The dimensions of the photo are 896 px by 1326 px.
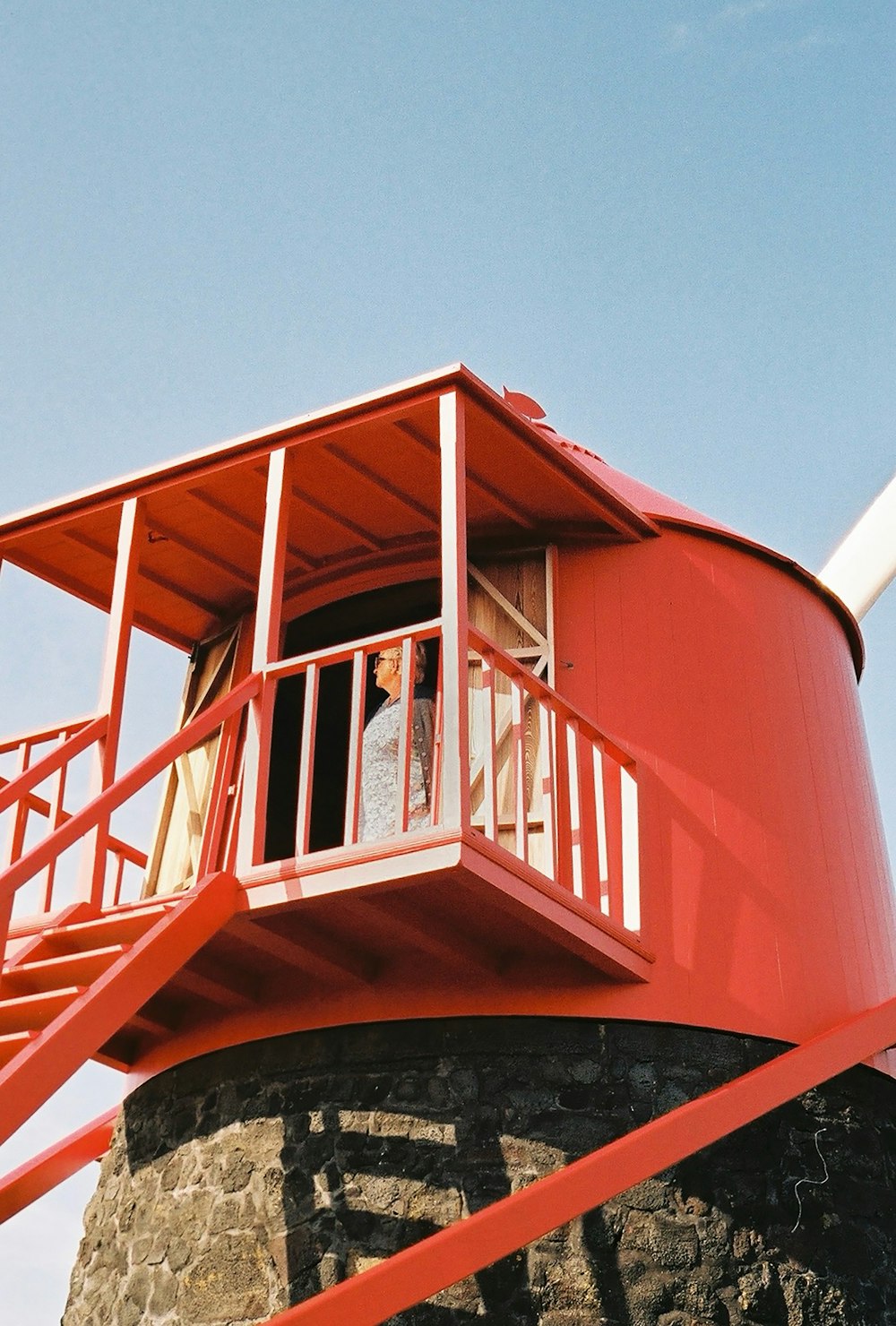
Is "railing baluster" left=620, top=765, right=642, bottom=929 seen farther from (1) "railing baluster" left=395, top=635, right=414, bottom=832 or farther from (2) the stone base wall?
(1) "railing baluster" left=395, top=635, right=414, bottom=832

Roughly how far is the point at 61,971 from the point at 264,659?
1.70 metres

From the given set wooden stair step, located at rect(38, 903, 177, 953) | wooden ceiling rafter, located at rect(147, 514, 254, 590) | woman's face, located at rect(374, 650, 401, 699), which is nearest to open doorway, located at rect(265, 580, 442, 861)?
wooden ceiling rafter, located at rect(147, 514, 254, 590)

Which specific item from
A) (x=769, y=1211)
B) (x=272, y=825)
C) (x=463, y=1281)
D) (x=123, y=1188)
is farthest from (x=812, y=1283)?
(x=272, y=825)

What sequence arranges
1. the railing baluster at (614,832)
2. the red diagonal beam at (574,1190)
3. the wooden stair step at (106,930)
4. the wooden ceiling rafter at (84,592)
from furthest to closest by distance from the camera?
the wooden ceiling rafter at (84,592) → the railing baluster at (614,832) → the wooden stair step at (106,930) → the red diagonal beam at (574,1190)

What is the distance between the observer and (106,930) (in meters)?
6.77

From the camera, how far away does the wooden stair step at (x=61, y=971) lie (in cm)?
645

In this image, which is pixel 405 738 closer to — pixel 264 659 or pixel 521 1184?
pixel 264 659

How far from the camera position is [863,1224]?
23.9ft

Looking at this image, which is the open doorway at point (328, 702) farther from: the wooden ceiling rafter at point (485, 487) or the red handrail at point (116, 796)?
the red handrail at point (116, 796)

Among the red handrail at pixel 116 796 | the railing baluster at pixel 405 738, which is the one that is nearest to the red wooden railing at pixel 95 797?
the red handrail at pixel 116 796

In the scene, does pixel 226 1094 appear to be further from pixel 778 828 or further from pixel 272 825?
pixel 778 828

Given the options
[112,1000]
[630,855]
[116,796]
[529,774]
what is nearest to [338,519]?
[529,774]

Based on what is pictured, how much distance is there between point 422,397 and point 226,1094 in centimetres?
365

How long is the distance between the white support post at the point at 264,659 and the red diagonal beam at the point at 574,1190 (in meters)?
1.81
